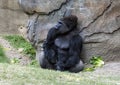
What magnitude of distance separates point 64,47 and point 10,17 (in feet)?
14.3

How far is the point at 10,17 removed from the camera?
13.4m

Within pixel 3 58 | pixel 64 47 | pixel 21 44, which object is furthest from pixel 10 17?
pixel 64 47

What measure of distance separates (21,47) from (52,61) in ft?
9.28

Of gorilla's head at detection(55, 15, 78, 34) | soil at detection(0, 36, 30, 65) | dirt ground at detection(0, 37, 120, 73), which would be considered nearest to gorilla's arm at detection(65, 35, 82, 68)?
gorilla's head at detection(55, 15, 78, 34)

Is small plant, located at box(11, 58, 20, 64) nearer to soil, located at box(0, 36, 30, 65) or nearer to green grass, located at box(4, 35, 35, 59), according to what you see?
soil, located at box(0, 36, 30, 65)

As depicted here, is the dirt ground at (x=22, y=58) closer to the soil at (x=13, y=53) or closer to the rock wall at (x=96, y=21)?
the soil at (x=13, y=53)

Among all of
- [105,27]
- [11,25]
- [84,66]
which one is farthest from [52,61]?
[11,25]

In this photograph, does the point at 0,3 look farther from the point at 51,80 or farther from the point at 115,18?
the point at 51,80

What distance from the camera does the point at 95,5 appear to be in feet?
32.1

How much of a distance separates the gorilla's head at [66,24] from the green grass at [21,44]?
2167mm

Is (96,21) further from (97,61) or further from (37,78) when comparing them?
(37,78)

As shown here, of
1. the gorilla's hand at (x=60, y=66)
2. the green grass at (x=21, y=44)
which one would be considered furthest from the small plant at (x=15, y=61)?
the gorilla's hand at (x=60, y=66)

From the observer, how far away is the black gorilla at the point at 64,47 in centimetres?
938

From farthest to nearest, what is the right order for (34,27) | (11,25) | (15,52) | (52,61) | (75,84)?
1. (11,25)
2. (15,52)
3. (34,27)
4. (52,61)
5. (75,84)
